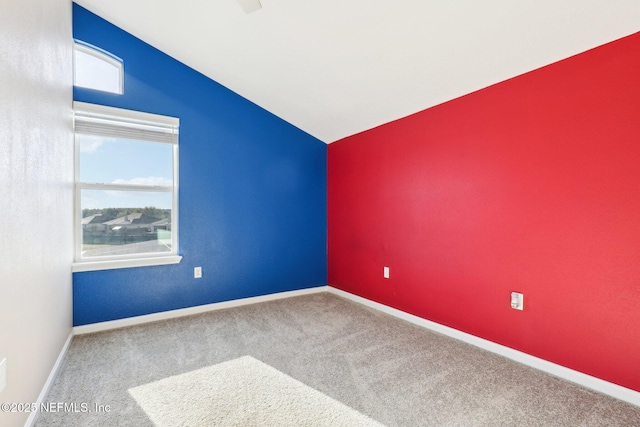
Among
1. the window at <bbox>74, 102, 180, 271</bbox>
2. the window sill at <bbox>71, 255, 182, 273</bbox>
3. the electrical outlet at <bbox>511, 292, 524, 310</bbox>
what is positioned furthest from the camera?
the window at <bbox>74, 102, 180, 271</bbox>

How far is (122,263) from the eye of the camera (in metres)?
2.81

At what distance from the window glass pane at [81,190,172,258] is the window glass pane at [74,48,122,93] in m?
1.01

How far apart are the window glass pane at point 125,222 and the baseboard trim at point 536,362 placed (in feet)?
8.69

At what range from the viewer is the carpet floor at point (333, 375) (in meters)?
1.57

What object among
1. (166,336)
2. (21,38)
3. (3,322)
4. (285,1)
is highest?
(285,1)

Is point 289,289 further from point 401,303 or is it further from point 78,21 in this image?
point 78,21

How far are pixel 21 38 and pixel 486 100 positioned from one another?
290 centimetres

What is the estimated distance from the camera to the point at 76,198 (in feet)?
8.82

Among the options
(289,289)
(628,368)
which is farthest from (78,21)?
(628,368)

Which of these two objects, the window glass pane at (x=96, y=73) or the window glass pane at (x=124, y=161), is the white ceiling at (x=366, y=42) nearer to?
the window glass pane at (x=96, y=73)

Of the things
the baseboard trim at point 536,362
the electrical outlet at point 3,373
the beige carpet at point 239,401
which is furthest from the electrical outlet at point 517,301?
the electrical outlet at point 3,373

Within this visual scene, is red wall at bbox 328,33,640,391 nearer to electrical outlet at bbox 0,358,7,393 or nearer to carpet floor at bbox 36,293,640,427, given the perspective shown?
carpet floor at bbox 36,293,640,427

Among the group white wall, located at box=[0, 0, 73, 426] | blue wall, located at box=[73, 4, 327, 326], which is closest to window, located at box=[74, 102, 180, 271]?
blue wall, located at box=[73, 4, 327, 326]

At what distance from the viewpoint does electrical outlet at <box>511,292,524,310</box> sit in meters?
2.14
